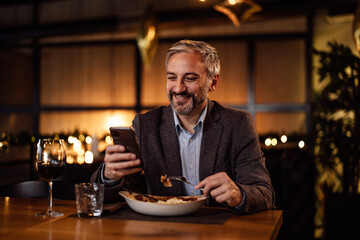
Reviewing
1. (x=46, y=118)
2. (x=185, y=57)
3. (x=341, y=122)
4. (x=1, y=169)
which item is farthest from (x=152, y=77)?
(x=185, y=57)

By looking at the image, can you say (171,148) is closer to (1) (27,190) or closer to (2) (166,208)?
(2) (166,208)

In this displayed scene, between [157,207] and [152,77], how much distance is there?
5.18 metres

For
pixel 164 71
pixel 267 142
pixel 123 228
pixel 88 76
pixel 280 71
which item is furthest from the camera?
pixel 88 76

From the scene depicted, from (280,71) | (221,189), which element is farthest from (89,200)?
(280,71)

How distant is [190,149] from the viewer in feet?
6.76

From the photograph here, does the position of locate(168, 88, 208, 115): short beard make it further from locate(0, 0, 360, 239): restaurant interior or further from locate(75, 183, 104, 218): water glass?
locate(0, 0, 360, 239): restaurant interior

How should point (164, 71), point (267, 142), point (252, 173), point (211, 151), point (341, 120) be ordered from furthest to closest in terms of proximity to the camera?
point (164, 71)
point (267, 142)
point (341, 120)
point (211, 151)
point (252, 173)

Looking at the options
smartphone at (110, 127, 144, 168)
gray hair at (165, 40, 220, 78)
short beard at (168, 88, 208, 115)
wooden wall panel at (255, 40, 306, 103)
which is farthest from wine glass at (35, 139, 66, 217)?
wooden wall panel at (255, 40, 306, 103)

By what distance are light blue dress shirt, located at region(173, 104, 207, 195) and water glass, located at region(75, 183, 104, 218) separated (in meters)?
0.62

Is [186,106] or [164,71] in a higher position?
[164,71]

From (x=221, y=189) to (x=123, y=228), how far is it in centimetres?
38

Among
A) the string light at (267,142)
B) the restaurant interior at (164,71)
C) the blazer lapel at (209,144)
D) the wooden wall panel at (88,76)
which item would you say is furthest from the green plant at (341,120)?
the wooden wall panel at (88,76)

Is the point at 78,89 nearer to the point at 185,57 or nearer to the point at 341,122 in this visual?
the point at 341,122

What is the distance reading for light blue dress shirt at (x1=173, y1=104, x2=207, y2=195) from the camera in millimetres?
2020
